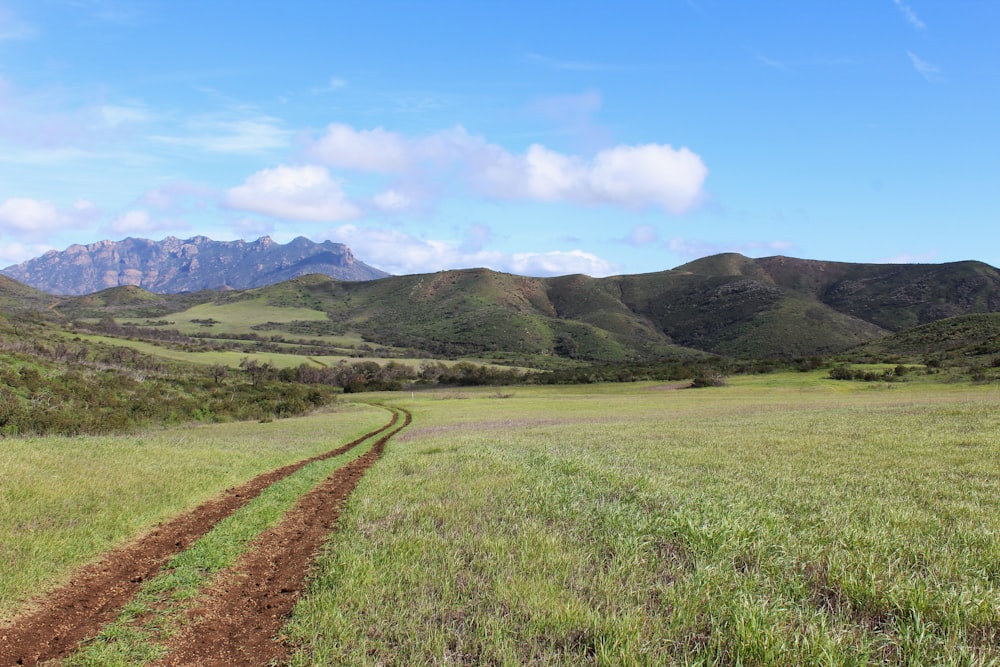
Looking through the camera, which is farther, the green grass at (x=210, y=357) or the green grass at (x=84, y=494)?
the green grass at (x=210, y=357)

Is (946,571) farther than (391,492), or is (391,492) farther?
(391,492)

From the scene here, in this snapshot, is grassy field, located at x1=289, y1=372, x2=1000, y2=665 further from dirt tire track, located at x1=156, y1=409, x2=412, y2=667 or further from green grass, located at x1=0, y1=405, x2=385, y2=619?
green grass, located at x1=0, y1=405, x2=385, y2=619

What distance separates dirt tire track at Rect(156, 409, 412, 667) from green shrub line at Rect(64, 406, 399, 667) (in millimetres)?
213

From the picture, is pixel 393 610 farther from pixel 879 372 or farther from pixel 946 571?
pixel 879 372

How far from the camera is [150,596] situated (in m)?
7.70

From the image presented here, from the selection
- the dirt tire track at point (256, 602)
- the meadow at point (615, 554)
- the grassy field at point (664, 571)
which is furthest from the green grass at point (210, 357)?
the grassy field at point (664, 571)

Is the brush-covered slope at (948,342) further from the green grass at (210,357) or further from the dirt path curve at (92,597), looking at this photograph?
the green grass at (210,357)

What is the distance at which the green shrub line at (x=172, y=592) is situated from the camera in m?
6.06

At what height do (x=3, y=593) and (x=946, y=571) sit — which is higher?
(x=946, y=571)

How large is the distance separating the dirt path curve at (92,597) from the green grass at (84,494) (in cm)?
31

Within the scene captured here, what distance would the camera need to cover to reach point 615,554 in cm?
779

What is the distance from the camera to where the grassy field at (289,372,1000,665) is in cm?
536

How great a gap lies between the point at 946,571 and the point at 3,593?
12.7 m

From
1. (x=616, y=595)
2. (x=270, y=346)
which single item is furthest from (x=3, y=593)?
(x=270, y=346)
